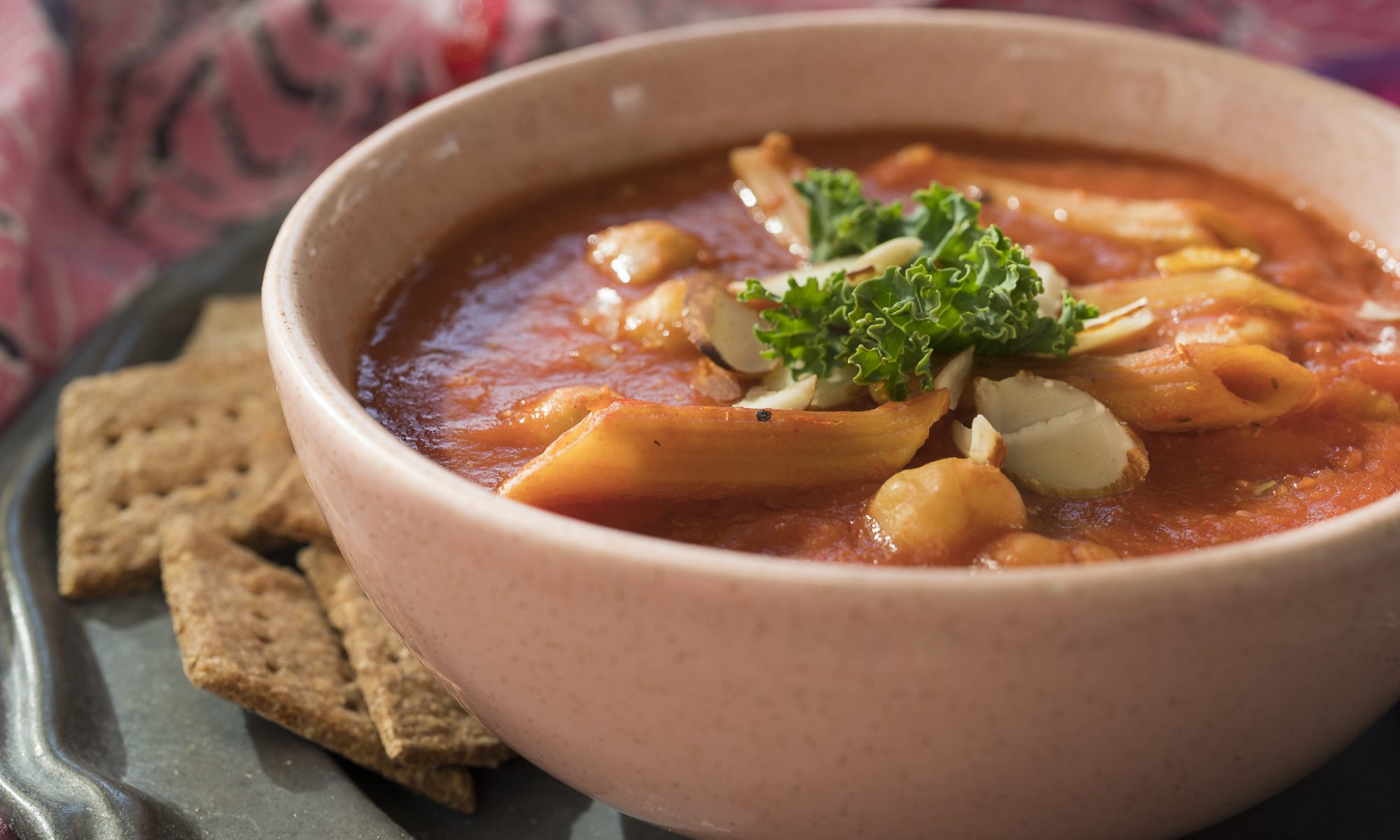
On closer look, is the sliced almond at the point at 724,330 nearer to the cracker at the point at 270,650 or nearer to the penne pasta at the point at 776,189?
the penne pasta at the point at 776,189

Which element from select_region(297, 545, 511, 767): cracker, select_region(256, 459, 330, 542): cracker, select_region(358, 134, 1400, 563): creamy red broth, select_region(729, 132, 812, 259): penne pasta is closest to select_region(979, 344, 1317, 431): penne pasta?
select_region(358, 134, 1400, 563): creamy red broth

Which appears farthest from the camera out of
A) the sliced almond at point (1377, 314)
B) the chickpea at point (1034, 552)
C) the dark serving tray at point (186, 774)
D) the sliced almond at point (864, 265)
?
the sliced almond at point (1377, 314)

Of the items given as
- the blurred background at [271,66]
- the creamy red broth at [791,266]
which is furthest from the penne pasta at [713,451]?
the blurred background at [271,66]

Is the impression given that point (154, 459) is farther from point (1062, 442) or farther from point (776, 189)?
point (1062, 442)

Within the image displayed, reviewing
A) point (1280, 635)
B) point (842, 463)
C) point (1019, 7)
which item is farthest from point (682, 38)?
point (1280, 635)

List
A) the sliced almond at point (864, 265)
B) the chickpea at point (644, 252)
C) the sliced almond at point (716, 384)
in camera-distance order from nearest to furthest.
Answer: the sliced almond at point (716, 384), the sliced almond at point (864, 265), the chickpea at point (644, 252)

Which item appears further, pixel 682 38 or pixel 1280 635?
pixel 682 38

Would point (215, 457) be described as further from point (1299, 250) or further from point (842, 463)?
point (1299, 250)
